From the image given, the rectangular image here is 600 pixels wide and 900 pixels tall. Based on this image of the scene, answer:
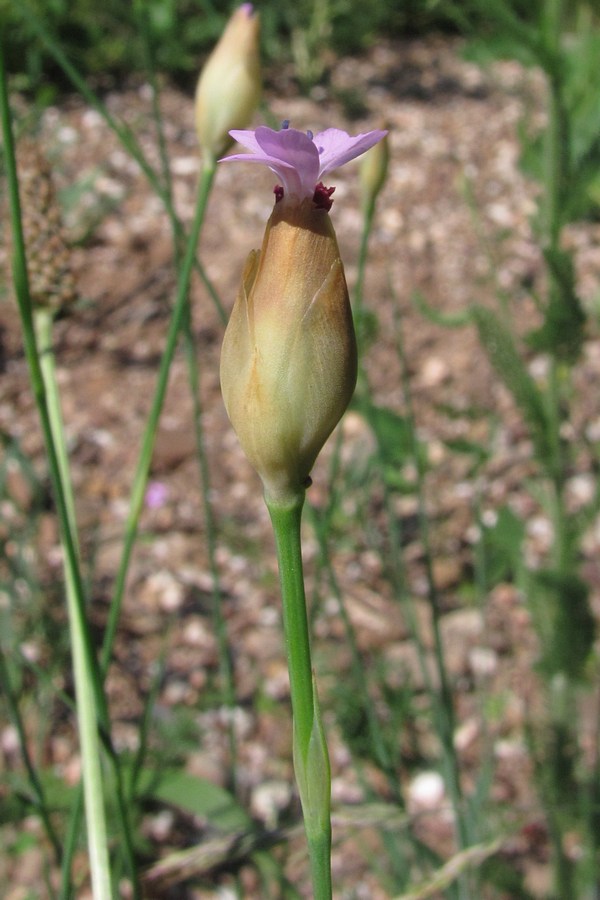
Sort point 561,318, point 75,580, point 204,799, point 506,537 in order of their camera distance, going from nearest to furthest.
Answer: point 75,580 → point 204,799 → point 561,318 → point 506,537

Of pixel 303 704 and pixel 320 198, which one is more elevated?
pixel 320 198

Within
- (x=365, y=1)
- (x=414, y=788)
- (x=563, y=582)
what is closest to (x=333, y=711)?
(x=414, y=788)

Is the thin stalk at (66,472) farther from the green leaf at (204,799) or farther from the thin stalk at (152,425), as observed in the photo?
the green leaf at (204,799)

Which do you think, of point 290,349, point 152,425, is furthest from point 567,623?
point 290,349

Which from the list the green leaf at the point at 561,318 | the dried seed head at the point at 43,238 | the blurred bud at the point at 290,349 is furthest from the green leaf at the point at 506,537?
the blurred bud at the point at 290,349

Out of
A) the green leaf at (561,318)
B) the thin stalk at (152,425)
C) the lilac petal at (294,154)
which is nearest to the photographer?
the lilac petal at (294,154)

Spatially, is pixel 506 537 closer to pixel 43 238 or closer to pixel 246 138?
pixel 43 238

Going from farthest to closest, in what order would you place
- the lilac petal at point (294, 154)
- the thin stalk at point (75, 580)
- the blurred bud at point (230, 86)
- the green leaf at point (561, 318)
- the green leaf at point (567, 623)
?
the green leaf at point (567, 623)
the green leaf at point (561, 318)
the blurred bud at point (230, 86)
the thin stalk at point (75, 580)
the lilac petal at point (294, 154)
